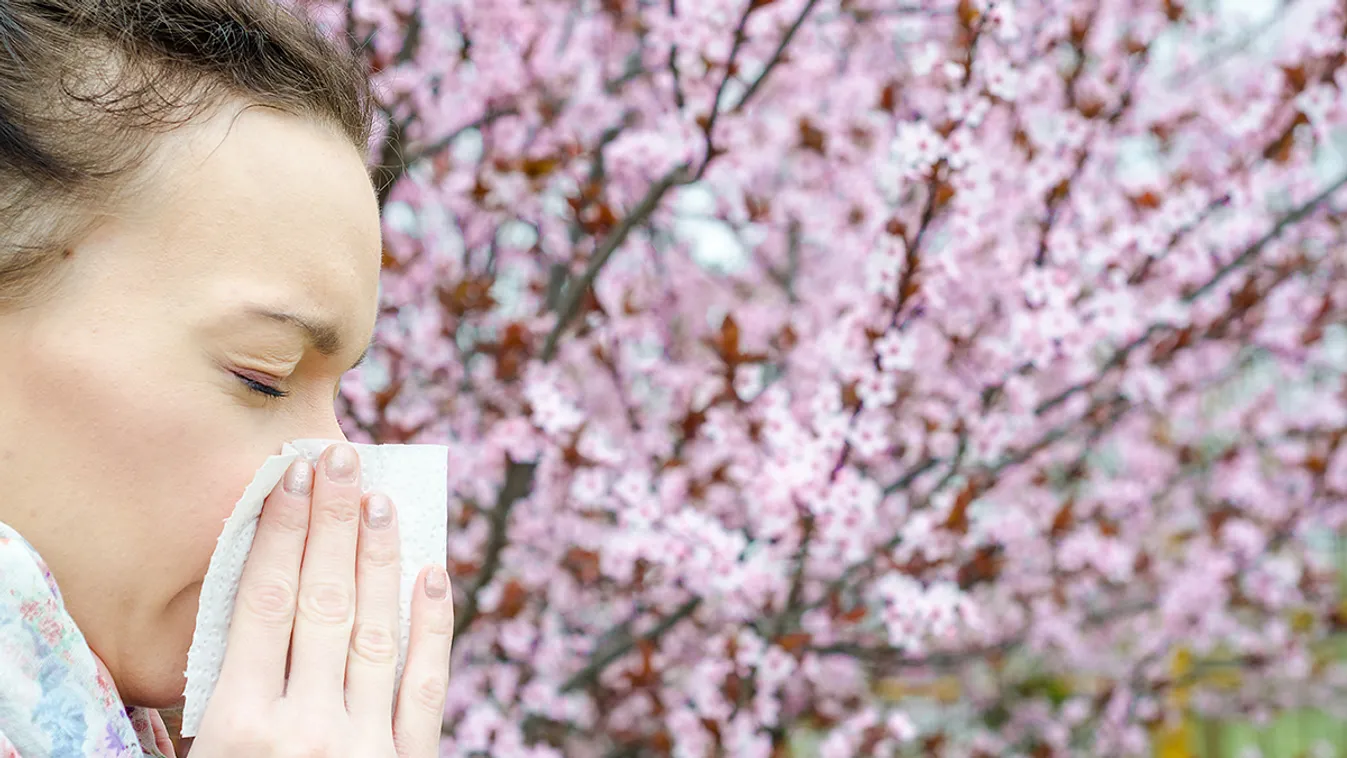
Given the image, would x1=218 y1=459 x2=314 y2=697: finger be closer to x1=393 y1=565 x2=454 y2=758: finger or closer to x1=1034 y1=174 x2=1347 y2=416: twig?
x1=393 y1=565 x2=454 y2=758: finger

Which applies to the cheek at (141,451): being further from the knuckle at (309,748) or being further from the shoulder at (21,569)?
the knuckle at (309,748)

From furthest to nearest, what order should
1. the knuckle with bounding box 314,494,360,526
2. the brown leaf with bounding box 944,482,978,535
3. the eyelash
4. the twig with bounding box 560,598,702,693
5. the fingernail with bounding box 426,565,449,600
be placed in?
the twig with bounding box 560,598,702,693, the brown leaf with bounding box 944,482,978,535, the fingernail with bounding box 426,565,449,600, the knuckle with bounding box 314,494,360,526, the eyelash

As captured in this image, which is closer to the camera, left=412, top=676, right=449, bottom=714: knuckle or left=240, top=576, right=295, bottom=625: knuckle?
left=240, top=576, right=295, bottom=625: knuckle

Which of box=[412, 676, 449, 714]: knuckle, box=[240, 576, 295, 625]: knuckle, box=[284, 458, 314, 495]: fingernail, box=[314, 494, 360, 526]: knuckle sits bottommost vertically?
box=[412, 676, 449, 714]: knuckle

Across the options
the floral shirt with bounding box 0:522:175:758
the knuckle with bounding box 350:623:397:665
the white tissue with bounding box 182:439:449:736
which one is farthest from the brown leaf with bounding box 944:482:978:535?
the floral shirt with bounding box 0:522:175:758

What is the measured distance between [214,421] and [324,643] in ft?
0.76

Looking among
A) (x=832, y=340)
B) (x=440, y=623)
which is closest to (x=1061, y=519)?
(x=832, y=340)

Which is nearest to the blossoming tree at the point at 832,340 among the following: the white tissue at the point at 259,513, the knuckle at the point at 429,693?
the white tissue at the point at 259,513

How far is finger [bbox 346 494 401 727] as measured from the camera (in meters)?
0.97

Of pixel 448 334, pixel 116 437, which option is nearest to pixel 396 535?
pixel 116 437

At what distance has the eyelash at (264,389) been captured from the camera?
0.87m

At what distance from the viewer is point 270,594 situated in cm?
94

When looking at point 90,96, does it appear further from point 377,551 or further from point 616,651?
point 616,651

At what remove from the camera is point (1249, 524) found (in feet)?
14.0
